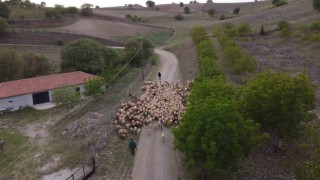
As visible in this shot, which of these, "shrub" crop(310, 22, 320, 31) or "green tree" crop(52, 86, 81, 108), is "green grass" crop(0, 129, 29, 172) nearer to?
"green tree" crop(52, 86, 81, 108)

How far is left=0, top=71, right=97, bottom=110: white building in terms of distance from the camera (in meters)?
41.6

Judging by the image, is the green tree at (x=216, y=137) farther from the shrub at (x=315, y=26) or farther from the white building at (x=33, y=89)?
the shrub at (x=315, y=26)

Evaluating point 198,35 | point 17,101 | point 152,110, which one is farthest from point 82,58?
point 152,110

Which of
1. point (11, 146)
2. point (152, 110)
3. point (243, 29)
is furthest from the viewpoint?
point (243, 29)

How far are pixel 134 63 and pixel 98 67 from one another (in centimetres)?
650

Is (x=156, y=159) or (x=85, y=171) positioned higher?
(x=156, y=159)

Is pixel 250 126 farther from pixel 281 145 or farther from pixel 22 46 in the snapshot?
pixel 22 46

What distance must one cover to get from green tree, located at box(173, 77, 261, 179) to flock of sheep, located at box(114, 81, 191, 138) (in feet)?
31.6

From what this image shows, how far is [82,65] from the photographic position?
55.2 m

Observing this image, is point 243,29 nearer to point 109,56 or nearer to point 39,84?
point 109,56

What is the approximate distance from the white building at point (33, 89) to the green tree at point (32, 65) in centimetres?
863

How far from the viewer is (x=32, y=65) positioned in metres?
54.4

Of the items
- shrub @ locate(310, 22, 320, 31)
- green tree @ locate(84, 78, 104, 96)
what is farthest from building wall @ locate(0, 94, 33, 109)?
shrub @ locate(310, 22, 320, 31)

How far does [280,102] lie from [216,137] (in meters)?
6.47
